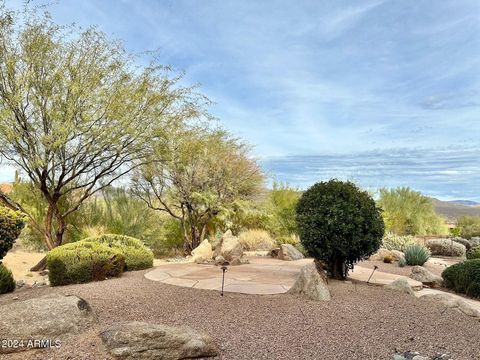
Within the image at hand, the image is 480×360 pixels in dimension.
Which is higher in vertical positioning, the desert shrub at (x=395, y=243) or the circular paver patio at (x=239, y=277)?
the desert shrub at (x=395, y=243)

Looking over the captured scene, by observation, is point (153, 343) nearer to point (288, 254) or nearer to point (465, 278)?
point (465, 278)

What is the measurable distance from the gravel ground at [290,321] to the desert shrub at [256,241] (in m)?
7.49

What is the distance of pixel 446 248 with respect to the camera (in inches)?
608

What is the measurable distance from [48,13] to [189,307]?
9.78m

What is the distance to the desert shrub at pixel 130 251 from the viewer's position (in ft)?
27.5

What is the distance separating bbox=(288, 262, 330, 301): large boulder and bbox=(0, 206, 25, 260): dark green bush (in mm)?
6491

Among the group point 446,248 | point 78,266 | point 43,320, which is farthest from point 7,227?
point 446,248

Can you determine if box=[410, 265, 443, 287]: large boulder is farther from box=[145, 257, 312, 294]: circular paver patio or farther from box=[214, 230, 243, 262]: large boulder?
box=[214, 230, 243, 262]: large boulder

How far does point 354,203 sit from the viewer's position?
679cm

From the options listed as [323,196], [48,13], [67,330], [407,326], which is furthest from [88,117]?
[407,326]

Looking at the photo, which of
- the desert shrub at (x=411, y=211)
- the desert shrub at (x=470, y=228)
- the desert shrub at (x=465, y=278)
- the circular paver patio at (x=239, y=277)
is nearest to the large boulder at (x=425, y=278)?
the desert shrub at (x=465, y=278)

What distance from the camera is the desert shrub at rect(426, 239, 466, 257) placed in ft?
50.2

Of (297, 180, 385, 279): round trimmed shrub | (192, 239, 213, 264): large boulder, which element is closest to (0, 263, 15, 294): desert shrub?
(192, 239, 213, 264): large boulder

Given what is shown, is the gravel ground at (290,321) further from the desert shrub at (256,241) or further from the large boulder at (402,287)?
the desert shrub at (256,241)
